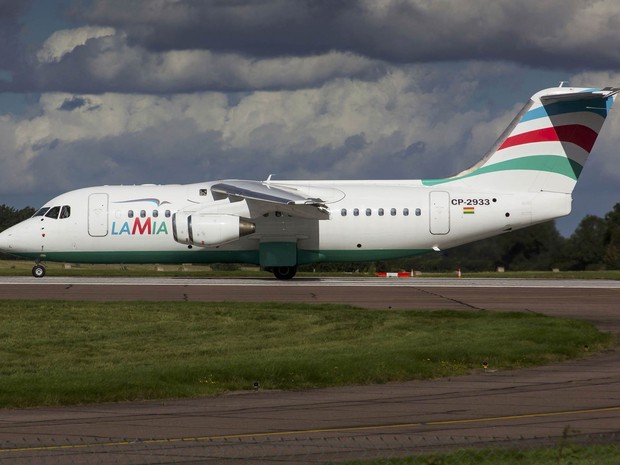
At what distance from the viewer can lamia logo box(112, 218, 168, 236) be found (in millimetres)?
42938

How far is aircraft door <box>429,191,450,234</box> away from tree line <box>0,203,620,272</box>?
17.6m

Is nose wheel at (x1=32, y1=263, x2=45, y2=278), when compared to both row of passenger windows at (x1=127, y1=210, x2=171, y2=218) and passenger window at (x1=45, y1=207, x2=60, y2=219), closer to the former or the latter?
passenger window at (x1=45, y1=207, x2=60, y2=219)

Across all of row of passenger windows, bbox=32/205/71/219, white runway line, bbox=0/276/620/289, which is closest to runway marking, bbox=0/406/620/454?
white runway line, bbox=0/276/620/289

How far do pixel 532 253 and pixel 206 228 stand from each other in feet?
98.1

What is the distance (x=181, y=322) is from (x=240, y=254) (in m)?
16.1

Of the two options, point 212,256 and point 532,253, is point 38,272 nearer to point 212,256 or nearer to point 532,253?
point 212,256

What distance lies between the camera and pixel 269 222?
4253 centimetres

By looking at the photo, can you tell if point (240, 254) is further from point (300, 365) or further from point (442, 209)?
point (300, 365)

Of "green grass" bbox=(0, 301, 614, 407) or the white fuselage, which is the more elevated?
the white fuselage

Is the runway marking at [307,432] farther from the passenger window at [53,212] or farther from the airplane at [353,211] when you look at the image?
the passenger window at [53,212]

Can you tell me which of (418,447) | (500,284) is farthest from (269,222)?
(418,447)

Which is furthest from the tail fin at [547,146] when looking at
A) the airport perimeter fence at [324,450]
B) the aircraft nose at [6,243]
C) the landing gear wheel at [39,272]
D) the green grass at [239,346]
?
the airport perimeter fence at [324,450]

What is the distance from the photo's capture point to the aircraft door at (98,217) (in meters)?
43.3

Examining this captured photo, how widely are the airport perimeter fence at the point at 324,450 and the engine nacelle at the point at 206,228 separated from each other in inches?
1101
